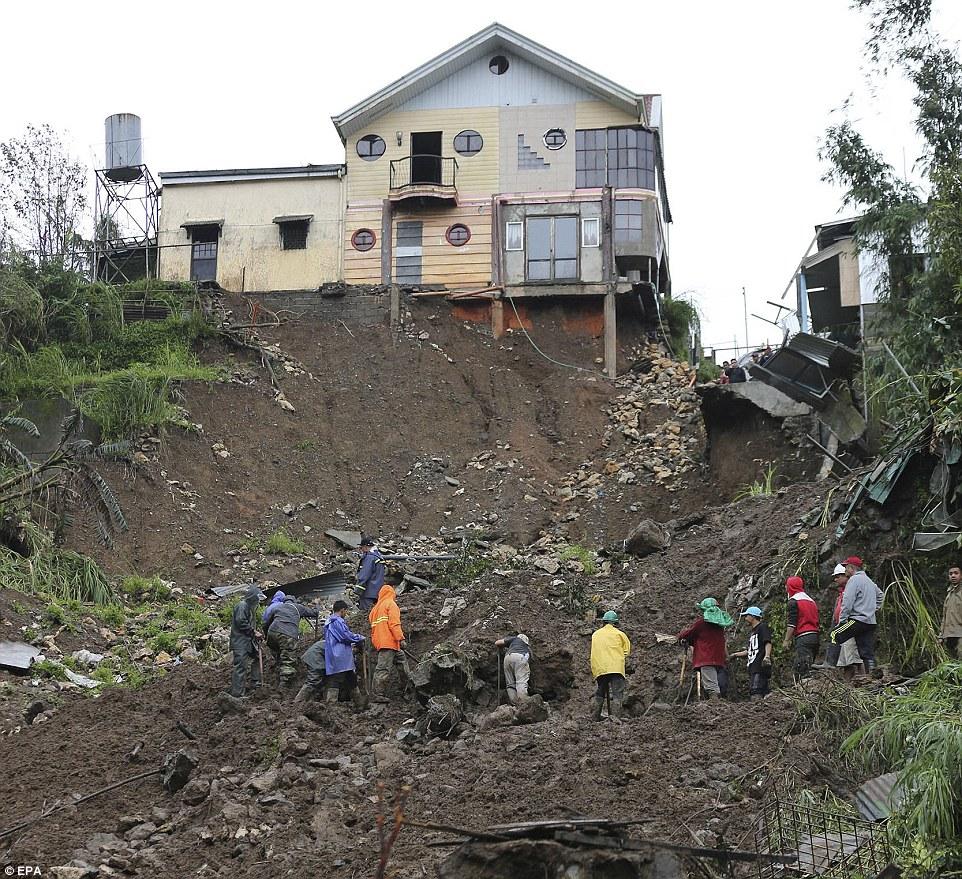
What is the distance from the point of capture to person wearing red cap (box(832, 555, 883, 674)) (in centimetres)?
1252

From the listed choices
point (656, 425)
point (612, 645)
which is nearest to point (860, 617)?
point (612, 645)

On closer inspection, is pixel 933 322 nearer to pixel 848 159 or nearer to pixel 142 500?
pixel 848 159

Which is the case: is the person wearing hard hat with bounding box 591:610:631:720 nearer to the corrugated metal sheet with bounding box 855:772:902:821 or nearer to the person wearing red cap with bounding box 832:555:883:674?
the person wearing red cap with bounding box 832:555:883:674

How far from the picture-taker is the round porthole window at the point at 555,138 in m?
31.8

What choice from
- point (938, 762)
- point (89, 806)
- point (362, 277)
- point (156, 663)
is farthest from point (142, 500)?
point (938, 762)

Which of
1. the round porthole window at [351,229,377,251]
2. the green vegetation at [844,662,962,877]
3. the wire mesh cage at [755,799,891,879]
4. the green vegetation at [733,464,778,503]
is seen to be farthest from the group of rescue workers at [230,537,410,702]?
the round porthole window at [351,229,377,251]

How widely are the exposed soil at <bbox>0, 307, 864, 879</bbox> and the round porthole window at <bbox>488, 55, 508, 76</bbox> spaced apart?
6.50 meters

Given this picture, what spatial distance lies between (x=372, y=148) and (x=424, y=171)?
4.50ft

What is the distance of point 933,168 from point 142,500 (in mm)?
14239

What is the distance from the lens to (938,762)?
26.9ft

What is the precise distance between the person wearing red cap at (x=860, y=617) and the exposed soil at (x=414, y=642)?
60.3 inches

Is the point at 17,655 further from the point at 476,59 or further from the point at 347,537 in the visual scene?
the point at 476,59

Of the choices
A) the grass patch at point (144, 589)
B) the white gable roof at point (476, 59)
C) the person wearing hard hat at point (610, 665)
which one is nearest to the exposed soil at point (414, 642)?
the person wearing hard hat at point (610, 665)

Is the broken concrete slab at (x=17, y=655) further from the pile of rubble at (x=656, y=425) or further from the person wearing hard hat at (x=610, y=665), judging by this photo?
the pile of rubble at (x=656, y=425)
